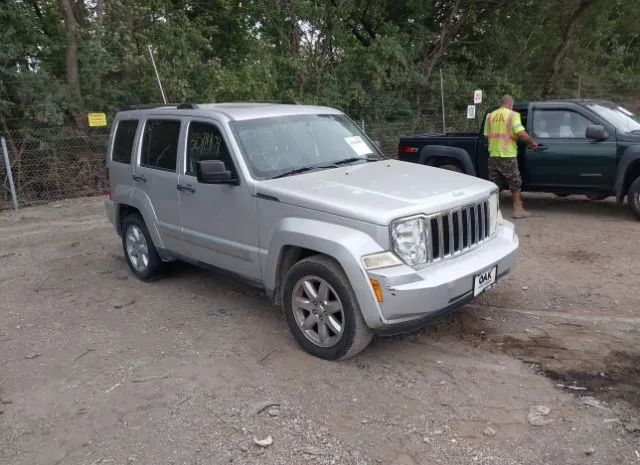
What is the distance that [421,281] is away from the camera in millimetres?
3680

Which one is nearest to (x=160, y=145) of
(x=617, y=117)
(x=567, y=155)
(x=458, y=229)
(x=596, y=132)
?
(x=458, y=229)

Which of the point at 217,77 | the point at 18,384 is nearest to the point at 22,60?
the point at 217,77

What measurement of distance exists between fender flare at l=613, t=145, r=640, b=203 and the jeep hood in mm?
4157

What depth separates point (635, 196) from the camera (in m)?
7.77

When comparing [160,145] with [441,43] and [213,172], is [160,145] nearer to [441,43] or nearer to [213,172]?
[213,172]

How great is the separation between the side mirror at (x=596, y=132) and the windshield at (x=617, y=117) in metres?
0.24

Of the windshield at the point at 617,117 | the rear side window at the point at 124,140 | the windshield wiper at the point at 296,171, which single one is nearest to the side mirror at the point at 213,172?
the windshield wiper at the point at 296,171

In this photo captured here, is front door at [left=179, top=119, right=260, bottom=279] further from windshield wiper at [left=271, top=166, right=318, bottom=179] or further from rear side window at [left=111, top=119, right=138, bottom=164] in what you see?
rear side window at [left=111, top=119, right=138, bottom=164]

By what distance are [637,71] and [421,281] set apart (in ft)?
71.3

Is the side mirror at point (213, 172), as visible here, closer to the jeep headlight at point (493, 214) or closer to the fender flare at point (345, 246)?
the fender flare at point (345, 246)

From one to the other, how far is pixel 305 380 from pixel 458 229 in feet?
4.99

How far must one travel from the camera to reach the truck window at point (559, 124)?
824 centimetres

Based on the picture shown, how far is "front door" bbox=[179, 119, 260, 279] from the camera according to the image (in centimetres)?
458

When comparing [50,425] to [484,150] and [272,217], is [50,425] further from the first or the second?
[484,150]
